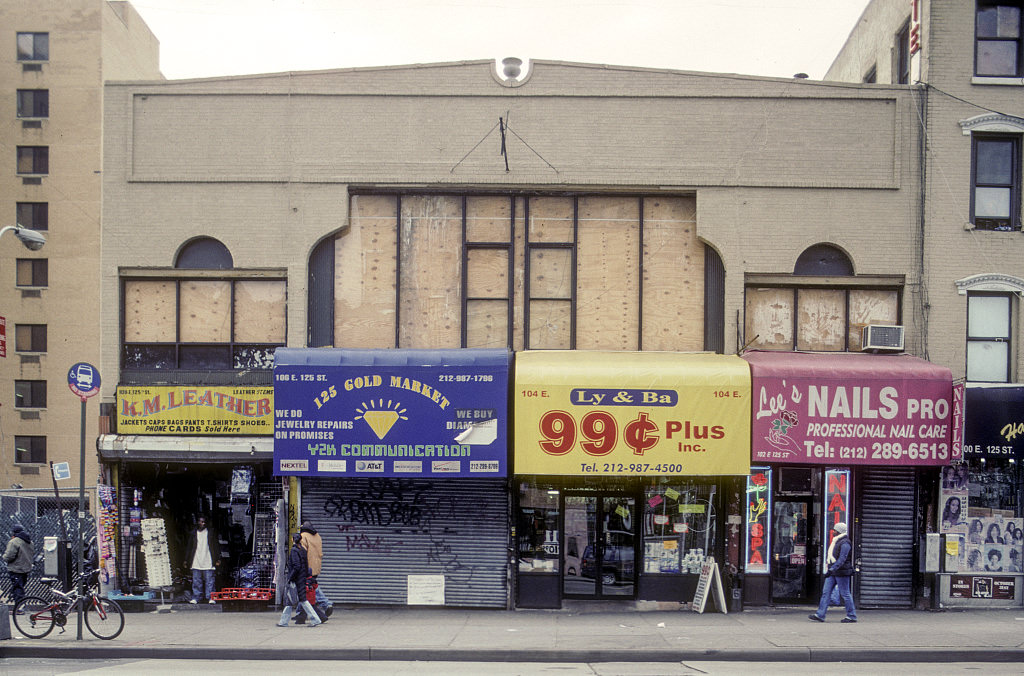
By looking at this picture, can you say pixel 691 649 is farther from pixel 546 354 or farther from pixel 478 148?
pixel 478 148

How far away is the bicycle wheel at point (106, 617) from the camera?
12422 millimetres

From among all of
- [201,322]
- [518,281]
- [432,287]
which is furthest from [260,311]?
[518,281]

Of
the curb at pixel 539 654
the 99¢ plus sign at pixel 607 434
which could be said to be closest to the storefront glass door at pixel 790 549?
the 99¢ plus sign at pixel 607 434

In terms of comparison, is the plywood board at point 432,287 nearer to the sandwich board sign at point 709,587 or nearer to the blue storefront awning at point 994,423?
the sandwich board sign at point 709,587

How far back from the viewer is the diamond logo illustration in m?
14.1

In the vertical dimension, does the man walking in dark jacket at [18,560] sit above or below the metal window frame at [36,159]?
below

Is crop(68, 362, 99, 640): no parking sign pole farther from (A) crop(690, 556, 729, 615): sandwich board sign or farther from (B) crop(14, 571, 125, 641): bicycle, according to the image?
(A) crop(690, 556, 729, 615): sandwich board sign

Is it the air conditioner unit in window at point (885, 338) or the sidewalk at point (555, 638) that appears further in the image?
the air conditioner unit in window at point (885, 338)

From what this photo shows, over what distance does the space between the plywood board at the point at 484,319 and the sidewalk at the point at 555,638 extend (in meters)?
4.86

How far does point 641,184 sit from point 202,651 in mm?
10335

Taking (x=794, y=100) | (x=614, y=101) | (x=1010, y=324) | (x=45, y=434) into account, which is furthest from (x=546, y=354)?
(x=45, y=434)

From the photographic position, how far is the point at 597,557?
15.1m

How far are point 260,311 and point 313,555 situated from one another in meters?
4.58

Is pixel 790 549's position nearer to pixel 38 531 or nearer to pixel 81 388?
pixel 81 388
